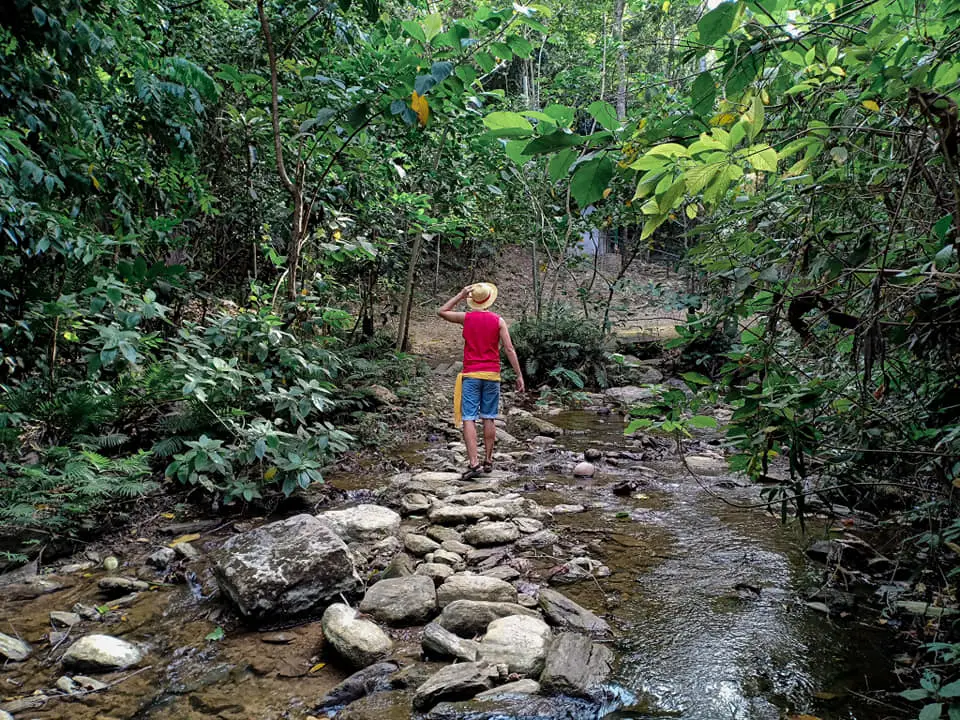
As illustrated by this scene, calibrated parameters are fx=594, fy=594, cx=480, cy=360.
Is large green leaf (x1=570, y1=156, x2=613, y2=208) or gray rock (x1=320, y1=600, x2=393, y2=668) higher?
large green leaf (x1=570, y1=156, x2=613, y2=208)

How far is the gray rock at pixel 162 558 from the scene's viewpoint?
3.84m

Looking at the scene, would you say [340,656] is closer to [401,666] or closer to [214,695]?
[401,666]

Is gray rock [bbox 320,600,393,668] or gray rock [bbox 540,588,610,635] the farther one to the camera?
gray rock [bbox 540,588,610,635]

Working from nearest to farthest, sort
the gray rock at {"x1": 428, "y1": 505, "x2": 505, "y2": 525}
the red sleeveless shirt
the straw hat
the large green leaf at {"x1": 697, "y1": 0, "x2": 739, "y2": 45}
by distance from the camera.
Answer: the large green leaf at {"x1": 697, "y1": 0, "x2": 739, "y2": 45} → the gray rock at {"x1": 428, "y1": 505, "x2": 505, "y2": 525} → the red sleeveless shirt → the straw hat

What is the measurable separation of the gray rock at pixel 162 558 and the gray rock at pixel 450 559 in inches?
67.9

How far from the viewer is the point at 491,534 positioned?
13.8ft

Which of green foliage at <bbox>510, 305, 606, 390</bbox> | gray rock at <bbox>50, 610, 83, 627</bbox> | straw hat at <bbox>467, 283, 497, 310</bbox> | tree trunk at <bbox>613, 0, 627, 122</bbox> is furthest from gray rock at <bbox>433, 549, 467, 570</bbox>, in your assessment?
tree trunk at <bbox>613, 0, 627, 122</bbox>

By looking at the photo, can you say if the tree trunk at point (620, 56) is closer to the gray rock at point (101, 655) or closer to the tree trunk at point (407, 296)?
the tree trunk at point (407, 296)

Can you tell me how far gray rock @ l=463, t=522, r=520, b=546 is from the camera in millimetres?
4160

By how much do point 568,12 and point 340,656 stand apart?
54.6 ft

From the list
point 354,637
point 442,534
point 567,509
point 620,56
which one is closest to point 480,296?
point 567,509

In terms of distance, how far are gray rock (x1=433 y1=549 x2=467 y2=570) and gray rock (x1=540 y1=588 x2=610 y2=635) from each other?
0.69 m

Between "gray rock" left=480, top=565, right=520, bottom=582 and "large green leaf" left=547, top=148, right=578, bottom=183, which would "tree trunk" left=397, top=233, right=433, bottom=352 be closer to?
"gray rock" left=480, top=565, right=520, bottom=582

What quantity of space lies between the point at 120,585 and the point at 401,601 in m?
1.74
